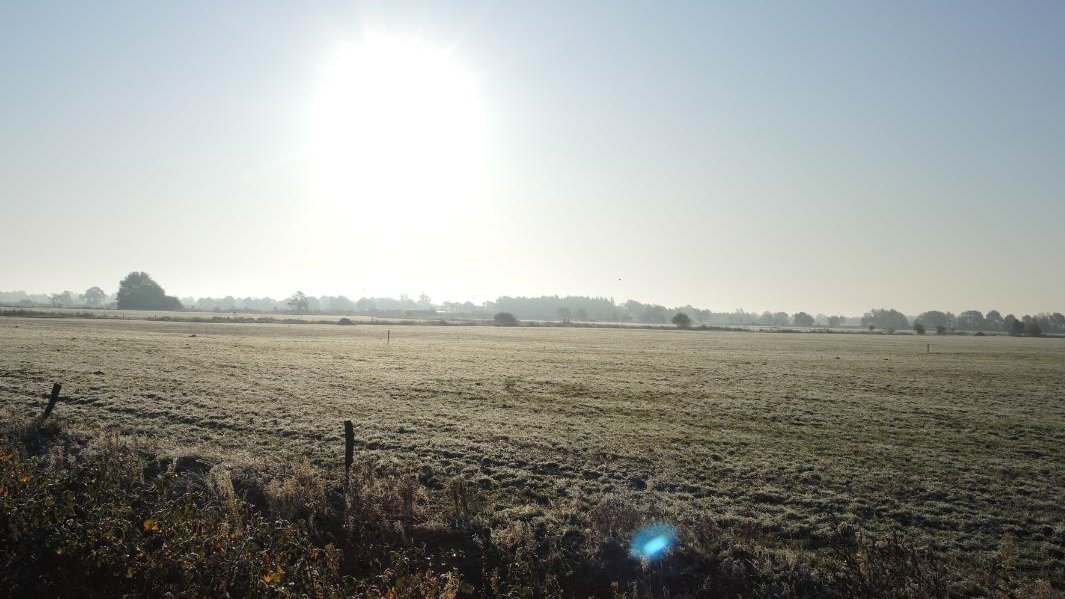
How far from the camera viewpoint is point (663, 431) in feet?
68.3

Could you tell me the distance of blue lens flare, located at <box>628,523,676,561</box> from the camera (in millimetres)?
10719

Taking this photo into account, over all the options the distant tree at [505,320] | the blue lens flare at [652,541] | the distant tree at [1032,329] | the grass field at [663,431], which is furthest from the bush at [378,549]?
the distant tree at [1032,329]

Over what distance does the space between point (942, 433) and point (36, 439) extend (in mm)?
31176

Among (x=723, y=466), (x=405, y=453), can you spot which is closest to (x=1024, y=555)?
(x=723, y=466)

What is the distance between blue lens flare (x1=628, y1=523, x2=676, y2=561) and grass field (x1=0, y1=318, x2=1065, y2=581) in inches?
54.1

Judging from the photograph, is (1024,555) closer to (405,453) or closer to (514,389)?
(405,453)

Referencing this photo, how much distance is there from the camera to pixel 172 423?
66.2 feet

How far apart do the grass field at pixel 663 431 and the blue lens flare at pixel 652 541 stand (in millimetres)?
1373

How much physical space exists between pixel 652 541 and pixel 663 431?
1001 cm

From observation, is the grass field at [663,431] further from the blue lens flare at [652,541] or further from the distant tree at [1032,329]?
the distant tree at [1032,329]

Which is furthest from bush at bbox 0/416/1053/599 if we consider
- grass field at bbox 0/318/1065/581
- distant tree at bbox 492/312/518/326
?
distant tree at bbox 492/312/518/326

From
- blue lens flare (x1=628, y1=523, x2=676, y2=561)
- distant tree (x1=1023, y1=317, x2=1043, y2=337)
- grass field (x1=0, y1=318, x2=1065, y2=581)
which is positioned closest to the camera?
blue lens flare (x1=628, y1=523, x2=676, y2=561)

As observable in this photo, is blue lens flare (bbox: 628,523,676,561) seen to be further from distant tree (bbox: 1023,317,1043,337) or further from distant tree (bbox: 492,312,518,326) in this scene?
distant tree (bbox: 1023,317,1043,337)

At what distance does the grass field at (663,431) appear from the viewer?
1318 cm
